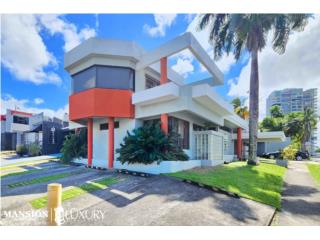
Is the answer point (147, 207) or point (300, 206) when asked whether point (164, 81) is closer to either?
point (147, 207)

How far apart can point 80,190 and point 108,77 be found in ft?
16.8

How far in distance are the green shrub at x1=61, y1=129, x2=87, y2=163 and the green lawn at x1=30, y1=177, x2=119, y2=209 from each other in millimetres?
4290

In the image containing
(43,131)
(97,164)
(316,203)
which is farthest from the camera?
(43,131)

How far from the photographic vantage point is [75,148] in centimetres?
1109

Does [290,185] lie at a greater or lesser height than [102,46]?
lesser

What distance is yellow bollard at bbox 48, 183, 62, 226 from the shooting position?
370 cm

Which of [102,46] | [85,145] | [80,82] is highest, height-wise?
[102,46]

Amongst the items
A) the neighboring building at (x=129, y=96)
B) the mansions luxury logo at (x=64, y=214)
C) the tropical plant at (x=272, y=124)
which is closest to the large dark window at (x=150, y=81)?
the neighboring building at (x=129, y=96)

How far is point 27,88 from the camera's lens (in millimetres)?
5980

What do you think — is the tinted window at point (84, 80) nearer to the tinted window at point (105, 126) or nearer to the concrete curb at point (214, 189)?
the tinted window at point (105, 126)

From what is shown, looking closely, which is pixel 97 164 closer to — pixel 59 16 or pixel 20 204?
pixel 20 204
